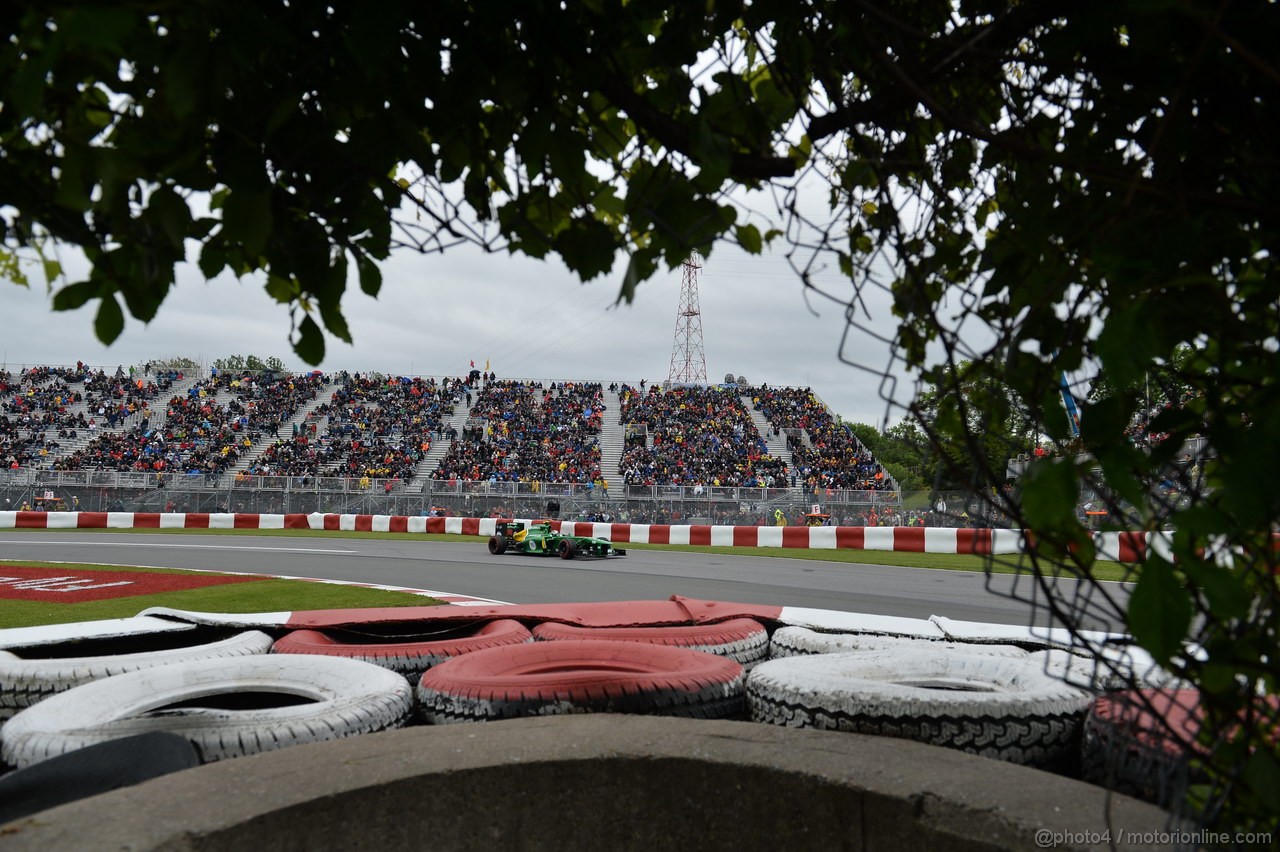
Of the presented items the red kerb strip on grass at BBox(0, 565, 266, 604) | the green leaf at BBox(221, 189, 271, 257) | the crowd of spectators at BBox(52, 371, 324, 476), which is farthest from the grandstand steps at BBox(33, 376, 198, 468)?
the green leaf at BBox(221, 189, 271, 257)

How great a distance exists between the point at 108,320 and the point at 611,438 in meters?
36.9

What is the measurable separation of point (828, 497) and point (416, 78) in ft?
71.8

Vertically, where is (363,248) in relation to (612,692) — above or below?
above

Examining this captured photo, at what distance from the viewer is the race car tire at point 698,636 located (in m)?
3.90

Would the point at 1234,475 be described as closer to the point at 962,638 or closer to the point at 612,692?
the point at 612,692

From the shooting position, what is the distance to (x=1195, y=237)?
4.17 ft

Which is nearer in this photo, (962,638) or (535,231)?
(535,231)

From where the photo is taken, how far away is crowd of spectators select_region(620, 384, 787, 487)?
109 ft

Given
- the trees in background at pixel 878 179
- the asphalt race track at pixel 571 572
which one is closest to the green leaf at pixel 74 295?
the trees in background at pixel 878 179

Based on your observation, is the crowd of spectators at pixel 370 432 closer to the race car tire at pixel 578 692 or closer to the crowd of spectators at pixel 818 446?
the crowd of spectators at pixel 818 446

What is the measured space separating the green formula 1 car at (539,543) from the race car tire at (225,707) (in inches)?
587

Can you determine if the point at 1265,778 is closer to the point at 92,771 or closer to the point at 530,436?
the point at 92,771

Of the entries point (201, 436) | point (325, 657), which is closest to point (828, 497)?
→ point (325, 657)

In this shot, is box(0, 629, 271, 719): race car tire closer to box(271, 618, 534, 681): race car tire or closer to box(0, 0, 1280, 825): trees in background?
box(271, 618, 534, 681): race car tire
